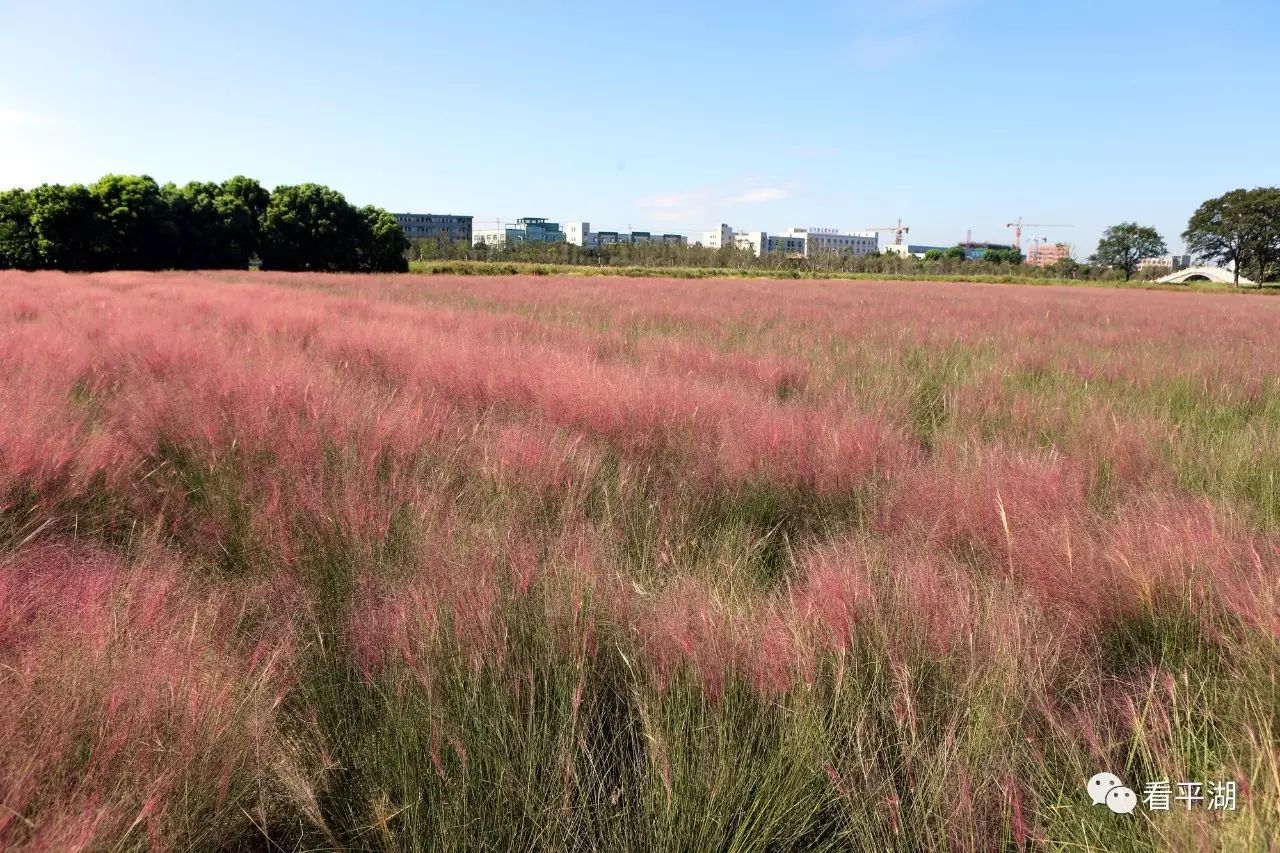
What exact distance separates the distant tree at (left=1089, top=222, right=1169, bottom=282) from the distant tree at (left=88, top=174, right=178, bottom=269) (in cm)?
8125

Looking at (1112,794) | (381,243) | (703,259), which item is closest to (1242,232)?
(703,259)

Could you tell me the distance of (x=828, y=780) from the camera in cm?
111

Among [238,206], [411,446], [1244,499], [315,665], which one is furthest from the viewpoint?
[238,206]

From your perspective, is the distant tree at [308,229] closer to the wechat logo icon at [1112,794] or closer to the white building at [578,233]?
the wechat logo icon at [1112,794]

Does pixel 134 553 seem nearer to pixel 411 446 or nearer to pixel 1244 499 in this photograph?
pixel 411 446

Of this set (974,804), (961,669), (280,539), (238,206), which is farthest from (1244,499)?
(238,206)

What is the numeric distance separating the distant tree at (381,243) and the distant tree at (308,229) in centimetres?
82

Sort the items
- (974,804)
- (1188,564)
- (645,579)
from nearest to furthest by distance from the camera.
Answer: (974,804), (1188,564), (645,579)

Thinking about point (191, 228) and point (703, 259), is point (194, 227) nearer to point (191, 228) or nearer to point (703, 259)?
point (191, 228)

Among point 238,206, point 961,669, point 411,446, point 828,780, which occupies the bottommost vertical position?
point 828,780

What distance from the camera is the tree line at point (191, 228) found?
89.7ft

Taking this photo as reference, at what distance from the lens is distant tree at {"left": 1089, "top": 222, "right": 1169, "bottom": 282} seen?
67875 millimetres

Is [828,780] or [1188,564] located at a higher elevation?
[1188,564]

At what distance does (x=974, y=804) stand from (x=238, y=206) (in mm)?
39737
